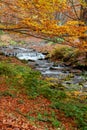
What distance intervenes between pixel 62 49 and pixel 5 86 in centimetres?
1449

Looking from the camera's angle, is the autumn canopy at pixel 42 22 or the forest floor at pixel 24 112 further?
the autumn canopy at pixel 42 22

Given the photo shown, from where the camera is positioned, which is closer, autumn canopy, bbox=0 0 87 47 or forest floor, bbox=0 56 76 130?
forest floor, bbox=0 56 76 130

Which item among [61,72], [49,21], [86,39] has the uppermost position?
[49,21]

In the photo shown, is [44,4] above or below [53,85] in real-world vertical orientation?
above

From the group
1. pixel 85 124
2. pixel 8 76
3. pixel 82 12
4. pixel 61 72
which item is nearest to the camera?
pixel 85 124

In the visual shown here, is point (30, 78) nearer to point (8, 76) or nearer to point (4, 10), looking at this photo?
point (8, 76)

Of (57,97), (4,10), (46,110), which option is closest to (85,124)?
(46,110)

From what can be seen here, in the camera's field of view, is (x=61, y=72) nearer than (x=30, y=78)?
No

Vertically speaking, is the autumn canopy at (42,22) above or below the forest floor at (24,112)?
above

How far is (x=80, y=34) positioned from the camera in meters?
10.4

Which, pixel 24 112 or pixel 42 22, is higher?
pixel 42 22

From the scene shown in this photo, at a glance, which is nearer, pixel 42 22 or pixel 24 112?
pixel 24 112

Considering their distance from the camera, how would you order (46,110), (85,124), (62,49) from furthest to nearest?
(62,49) → (46,110) → (85,124)

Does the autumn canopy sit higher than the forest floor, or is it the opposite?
the autumn canopy
